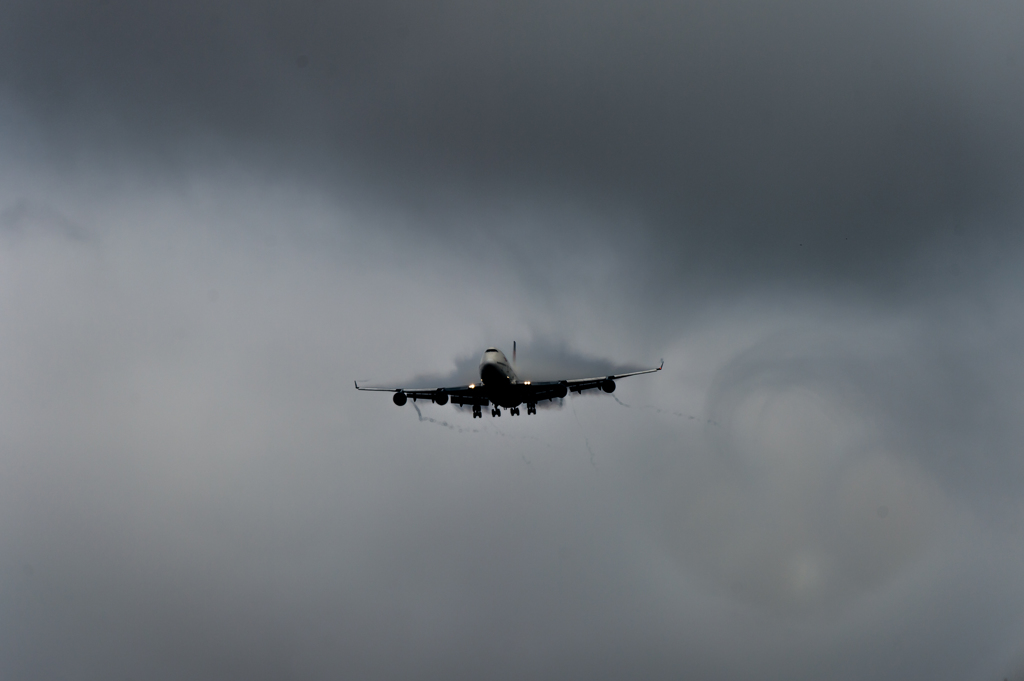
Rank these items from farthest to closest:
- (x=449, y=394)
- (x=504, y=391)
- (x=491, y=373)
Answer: (x=449, y=394) → (x=504, y=391) → (x=491, y=373)

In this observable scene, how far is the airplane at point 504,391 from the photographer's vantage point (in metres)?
61.7

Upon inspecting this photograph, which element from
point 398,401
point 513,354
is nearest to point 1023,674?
point 513,354

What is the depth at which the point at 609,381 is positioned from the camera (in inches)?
2576

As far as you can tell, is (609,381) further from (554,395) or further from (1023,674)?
(1023,674)

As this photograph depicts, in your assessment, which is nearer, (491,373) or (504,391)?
(491,373)

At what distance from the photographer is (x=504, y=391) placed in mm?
63844

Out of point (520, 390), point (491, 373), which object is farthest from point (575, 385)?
point (491, 373)

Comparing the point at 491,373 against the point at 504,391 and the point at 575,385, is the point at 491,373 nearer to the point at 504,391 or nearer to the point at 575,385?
the point at 504,391

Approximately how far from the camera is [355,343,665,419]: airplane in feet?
202

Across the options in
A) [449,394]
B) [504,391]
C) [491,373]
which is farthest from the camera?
[449,394]

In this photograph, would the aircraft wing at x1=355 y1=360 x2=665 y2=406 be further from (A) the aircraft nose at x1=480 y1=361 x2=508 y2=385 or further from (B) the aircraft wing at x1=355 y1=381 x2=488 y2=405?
(A) the aircraft nose at x1=480 y1=361 x2=508 y2=385

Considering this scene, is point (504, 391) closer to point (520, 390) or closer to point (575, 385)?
point (520, 390)

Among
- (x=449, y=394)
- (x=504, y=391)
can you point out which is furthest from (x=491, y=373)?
(x=449, y=394)

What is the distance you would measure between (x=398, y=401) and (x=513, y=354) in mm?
23085
